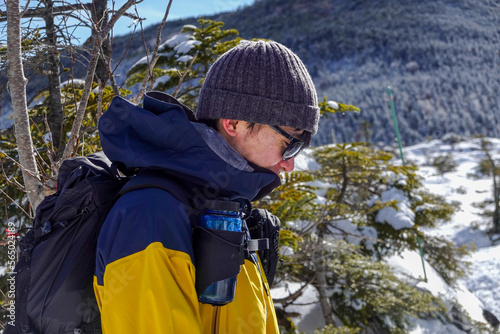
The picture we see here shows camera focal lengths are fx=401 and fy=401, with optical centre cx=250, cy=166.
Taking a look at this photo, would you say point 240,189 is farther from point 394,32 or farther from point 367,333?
point 394,32

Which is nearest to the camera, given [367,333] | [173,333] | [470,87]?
[173,333]

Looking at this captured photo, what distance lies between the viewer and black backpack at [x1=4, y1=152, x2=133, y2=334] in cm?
99

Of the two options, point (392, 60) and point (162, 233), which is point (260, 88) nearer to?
point (162, 233)

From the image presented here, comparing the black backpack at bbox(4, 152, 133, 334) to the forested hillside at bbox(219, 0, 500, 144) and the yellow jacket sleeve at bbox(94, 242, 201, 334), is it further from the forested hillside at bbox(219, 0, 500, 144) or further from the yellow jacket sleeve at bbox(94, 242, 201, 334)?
the forested hillside at bbox(219, 0, 500, 144)

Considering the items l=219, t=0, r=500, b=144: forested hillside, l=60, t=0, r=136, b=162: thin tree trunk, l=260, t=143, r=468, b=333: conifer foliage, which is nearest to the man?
l=60, t=0, r=136, b=162: thin tree trunk

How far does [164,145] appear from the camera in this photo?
1.12m

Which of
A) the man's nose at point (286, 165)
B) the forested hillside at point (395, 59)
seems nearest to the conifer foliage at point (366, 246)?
the man's nose at point (286, 165)

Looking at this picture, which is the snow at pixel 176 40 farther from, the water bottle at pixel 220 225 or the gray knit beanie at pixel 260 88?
the water bottle at pixel 220 225

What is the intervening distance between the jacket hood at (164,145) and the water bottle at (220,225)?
0.07 meters

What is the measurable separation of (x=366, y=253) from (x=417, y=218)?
5.01 ft

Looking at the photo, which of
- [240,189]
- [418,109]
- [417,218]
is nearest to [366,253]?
[417,218]

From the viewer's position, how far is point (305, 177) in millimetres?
5379

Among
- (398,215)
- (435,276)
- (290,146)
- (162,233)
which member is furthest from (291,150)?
(435,276)

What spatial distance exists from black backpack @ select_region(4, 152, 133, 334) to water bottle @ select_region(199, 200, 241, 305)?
0.27m
